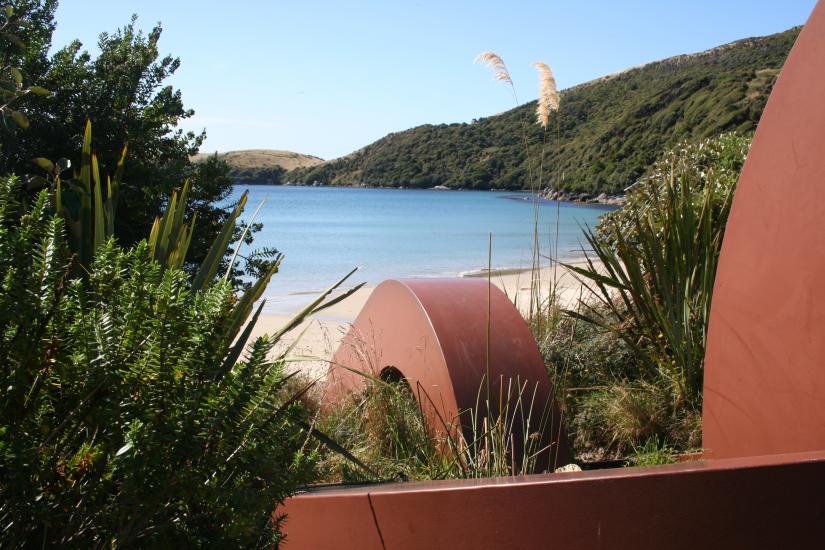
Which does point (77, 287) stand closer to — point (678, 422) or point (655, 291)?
point (678, 422)

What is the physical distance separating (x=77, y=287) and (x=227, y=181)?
5776 millimetres

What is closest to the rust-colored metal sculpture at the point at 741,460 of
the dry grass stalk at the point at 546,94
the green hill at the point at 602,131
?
the green hill at the point at 602,131

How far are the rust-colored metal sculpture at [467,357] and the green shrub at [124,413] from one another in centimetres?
174

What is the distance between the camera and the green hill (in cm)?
2777

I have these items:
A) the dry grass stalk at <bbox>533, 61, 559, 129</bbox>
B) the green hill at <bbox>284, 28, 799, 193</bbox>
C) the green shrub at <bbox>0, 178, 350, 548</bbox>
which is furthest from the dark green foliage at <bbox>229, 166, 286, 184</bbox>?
the green shrub at <bbox>0, 178, 350, 548</bbox>

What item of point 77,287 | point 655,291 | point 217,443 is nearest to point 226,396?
point 217,443

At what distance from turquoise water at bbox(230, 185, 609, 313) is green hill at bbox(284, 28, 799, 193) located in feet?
9.08

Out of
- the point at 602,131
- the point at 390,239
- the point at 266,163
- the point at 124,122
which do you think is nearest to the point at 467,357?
the point at 124,122

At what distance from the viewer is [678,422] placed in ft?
15.3

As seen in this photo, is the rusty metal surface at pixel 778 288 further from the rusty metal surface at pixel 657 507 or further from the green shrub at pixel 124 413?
the green shrub at pixel 124 413

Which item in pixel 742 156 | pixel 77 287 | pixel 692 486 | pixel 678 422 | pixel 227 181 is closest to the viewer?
pixel 77 287

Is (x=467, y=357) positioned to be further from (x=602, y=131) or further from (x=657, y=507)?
(x=602, y=131)

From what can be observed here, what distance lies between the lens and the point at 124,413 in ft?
5.64

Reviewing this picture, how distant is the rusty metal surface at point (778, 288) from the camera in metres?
2.63
